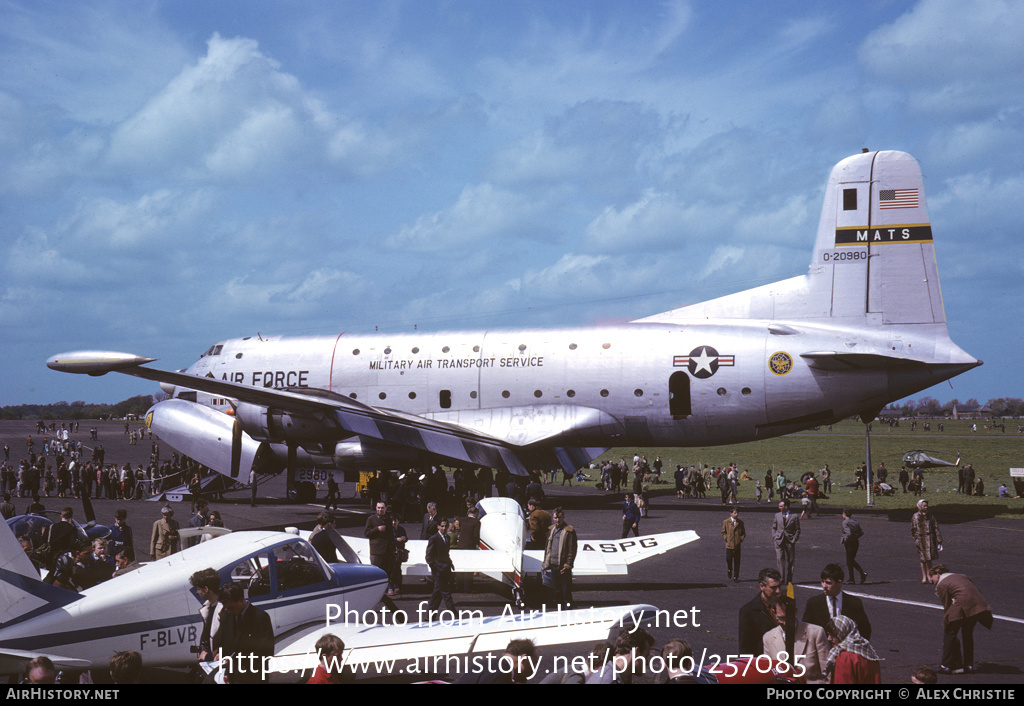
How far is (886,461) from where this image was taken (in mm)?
65438

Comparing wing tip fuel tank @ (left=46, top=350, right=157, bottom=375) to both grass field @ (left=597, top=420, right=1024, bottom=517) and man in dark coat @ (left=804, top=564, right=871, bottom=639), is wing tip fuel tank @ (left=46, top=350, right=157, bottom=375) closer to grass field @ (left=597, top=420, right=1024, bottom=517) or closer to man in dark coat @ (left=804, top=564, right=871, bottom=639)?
man in dark coat @ (left=804, top=564, right=871, bottom=639)

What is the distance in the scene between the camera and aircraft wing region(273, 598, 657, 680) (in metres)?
8.89

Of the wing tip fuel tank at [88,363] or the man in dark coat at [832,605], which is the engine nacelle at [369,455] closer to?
the wing tip fuel tank at [88,363]

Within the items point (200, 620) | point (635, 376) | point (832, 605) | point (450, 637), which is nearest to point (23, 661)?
point (200, 620)

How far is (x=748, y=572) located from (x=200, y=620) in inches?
499

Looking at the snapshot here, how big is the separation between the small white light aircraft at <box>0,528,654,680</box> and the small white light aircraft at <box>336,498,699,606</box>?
314 centimetres

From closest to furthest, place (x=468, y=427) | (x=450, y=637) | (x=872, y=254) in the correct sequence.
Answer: (x=450, y=637), (x=872, y=254), (x=468, y=427)

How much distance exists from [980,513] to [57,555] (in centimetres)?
2877

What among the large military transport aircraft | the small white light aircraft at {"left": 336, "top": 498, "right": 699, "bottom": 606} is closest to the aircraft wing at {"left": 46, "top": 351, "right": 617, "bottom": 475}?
the large military transport aircraft

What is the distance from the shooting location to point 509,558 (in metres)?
14.9

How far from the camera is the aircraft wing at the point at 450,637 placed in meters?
8.89

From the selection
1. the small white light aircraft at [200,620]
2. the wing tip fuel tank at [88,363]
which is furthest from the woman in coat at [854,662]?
the wing tip fuel tank at [88,363]

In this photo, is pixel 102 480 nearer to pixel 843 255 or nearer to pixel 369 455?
pixel 369 455
